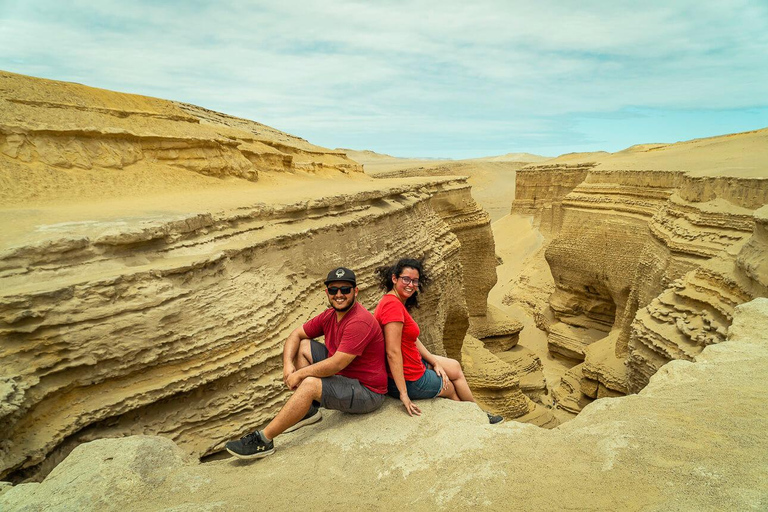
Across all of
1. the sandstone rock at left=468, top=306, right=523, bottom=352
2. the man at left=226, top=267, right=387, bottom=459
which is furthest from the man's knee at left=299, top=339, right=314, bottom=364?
the sandstone rock at left=468, top=306, right=523, bottom=352

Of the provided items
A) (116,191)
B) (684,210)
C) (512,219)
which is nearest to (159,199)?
(116,191)

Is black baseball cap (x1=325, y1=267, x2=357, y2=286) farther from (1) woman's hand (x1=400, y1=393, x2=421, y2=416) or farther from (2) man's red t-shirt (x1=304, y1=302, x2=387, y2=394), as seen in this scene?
(1) woman's hand (x1=400, y1=393, x2=421, y2=416)

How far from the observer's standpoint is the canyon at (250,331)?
262 centimetres

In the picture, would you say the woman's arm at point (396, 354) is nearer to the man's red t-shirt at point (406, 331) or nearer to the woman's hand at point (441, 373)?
the man's red t-shirt at point (406, 331)

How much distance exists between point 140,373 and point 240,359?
0.81 m

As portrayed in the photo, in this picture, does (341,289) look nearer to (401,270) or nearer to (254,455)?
(401,270)

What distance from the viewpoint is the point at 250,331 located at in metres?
4.52

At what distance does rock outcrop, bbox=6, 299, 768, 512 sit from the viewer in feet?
7.63

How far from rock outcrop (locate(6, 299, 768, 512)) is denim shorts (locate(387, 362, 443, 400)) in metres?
0.21

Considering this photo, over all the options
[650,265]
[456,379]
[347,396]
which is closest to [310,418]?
[347,396]

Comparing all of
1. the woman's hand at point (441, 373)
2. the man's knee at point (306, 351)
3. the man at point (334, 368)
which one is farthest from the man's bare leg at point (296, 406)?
the woman's hand at point (441, 373)

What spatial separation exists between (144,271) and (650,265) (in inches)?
377

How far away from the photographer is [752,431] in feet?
8.71

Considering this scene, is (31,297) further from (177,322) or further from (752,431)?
(752,431)
